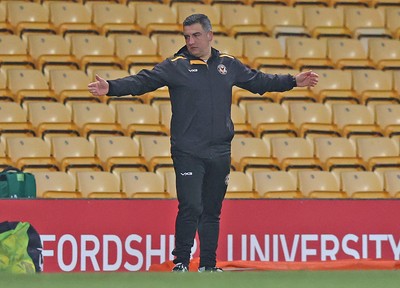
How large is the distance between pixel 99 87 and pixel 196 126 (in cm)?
65

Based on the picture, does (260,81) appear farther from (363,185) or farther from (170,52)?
(170,52)

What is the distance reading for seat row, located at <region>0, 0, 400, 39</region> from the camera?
12609mm

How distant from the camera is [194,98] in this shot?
7145 millimetres

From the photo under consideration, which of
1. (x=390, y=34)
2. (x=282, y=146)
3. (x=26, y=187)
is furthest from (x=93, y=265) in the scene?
(x=390, y=34)

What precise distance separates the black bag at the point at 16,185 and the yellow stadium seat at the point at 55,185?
963mm

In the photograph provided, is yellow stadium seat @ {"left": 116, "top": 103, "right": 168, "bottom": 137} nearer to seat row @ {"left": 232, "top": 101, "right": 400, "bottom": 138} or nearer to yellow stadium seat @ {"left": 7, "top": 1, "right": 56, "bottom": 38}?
seat row @ {"left": 232, "top": 101, "right": 400, "bottom": 138}

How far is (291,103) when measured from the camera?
12.1 metres

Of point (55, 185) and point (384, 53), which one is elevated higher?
point (384, 53)

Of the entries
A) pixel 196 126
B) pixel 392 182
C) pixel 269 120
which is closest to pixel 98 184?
pixel 269 120

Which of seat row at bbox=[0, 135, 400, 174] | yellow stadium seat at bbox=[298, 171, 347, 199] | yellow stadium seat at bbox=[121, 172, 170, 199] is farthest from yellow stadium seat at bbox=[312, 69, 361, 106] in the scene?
yellow stadium seat at bbox=[121, 172, 170, 199]

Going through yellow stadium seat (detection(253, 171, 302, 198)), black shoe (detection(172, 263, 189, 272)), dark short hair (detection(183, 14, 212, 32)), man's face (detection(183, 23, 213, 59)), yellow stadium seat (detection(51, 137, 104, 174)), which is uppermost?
dark short hair (detection(183, 14, 212, 32))

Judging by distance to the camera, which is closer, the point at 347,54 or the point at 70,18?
the point at 70,18

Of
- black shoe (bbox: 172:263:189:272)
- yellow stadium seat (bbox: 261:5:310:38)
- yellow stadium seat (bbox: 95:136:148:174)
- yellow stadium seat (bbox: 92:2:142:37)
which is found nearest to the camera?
black shoe (bbox: 172:263:189:272)

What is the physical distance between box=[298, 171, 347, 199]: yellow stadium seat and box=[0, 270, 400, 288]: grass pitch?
4.55m
